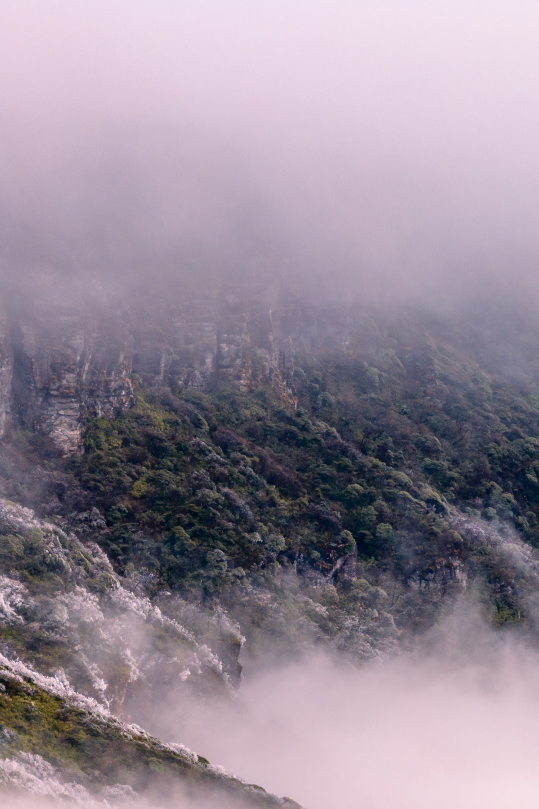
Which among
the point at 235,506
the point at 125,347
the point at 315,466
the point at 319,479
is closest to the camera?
the point at 235,506

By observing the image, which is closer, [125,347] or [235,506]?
[235,506]

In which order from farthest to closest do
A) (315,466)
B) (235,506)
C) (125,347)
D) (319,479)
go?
(125,347), (315,466), (319,479), (235,506)

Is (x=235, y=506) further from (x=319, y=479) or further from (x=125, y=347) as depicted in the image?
(x=125, y=347)

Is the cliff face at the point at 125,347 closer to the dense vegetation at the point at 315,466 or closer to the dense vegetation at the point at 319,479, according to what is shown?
the dense vegetation at the point at 319,479

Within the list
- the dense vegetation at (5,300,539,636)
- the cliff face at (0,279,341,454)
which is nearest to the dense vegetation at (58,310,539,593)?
the dense vegetation at (5,300,539,636)

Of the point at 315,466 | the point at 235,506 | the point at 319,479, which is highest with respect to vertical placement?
the point at 315,466

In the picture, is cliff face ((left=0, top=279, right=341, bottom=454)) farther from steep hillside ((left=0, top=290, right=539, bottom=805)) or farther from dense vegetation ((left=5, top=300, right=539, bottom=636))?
dense vegetation ((left=5, top=300, right=539, bottom=636))

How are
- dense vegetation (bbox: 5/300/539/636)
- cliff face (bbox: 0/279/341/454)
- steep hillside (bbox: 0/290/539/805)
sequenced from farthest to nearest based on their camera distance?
cliff face (bbox: 0/279/341/454) < dense vegetation (bbox: 5/300/539/636) < steep hillside (bbox: 0/290/539/805)

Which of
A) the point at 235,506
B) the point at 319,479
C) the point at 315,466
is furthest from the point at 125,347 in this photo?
the point at 319,479
